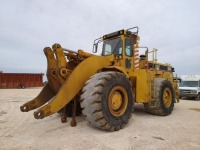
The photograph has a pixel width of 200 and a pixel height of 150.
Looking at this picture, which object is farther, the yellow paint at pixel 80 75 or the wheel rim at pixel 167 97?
the wheel rim at pixel 167 97

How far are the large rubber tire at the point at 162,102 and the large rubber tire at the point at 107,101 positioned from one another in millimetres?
2091

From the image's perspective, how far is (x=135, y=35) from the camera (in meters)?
7.40

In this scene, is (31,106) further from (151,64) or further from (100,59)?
(151,64)

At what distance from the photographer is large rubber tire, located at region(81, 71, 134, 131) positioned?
16.6ft

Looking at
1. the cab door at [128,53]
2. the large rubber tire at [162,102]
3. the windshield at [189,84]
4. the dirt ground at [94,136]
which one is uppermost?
the cab door at [128,53]

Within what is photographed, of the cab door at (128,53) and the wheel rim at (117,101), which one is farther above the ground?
the cab door at (128,53)

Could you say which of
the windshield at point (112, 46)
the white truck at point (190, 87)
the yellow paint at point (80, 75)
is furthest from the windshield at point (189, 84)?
the windshield at point (112, 46)

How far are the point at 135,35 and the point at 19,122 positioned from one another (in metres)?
4.87

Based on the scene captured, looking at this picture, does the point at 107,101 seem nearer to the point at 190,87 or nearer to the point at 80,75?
the point at 80,75

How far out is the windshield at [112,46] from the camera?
7365 millimetres

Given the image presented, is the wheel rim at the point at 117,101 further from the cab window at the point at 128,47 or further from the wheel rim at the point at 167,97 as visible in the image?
the wheel rim at the point at 167,97

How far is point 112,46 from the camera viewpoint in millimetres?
7594

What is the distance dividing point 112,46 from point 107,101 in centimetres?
285

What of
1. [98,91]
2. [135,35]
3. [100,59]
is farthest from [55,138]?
[135,35]
